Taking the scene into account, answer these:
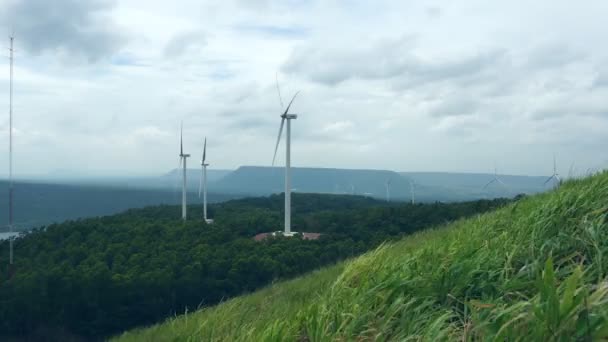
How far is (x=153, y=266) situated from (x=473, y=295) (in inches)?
1656

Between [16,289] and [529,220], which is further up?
[529,220]

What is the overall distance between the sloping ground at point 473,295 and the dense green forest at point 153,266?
24.2 metres

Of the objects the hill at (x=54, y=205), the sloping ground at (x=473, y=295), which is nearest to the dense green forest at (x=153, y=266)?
the sloping ground at (x=473, y=295)

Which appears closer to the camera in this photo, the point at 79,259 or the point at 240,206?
the point at 79,259

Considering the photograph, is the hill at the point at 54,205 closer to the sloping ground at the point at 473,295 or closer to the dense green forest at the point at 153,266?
the dense green forest at the point at 153,266

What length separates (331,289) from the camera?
820cm

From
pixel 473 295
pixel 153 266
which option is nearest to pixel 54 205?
pixel 153 266

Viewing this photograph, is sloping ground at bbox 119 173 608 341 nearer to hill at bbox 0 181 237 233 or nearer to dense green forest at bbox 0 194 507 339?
dense green forest at bbox 0 194 507 339

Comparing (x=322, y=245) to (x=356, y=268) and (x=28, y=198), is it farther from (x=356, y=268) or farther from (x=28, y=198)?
(x=28, y=198)

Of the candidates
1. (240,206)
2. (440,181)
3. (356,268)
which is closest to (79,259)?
(240,206)

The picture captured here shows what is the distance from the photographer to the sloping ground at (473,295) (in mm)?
4895

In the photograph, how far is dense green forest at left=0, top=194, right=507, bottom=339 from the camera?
4184 cm

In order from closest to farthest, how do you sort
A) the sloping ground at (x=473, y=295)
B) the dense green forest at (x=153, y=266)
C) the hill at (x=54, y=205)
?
the sloping ground at (x=473, y=295) → the dense green forest at (x=153, y=266) → the hill at (x=54, y=205)

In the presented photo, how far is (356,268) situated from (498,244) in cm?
183
